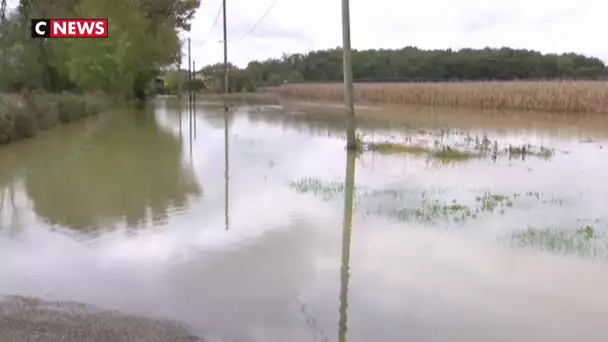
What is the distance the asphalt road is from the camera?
14.6 feet

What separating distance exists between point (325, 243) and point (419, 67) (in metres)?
83.0

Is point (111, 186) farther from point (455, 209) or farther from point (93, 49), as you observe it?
point (93, 49)

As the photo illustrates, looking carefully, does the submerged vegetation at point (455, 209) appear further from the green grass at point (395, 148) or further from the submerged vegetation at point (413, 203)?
the green grass at point (395, 148)

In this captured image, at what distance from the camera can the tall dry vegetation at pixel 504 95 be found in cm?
3219

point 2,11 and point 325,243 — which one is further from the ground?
point 2,11

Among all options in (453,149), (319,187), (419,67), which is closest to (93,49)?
(453,149)

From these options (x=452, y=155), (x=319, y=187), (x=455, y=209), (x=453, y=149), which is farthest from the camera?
(x=453, y=149)

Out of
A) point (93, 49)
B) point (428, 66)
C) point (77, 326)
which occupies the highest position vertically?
point (428, 66)

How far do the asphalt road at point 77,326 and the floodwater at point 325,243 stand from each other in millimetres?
264

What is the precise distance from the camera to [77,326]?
465cm

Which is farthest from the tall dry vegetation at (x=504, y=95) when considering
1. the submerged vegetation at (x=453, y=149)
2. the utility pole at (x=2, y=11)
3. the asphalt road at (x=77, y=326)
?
the asphalt road at (x=77, y=326)

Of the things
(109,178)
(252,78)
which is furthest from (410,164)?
(252,78)

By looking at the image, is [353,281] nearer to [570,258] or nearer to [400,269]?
[400,269]

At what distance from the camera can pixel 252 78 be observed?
299 feet
